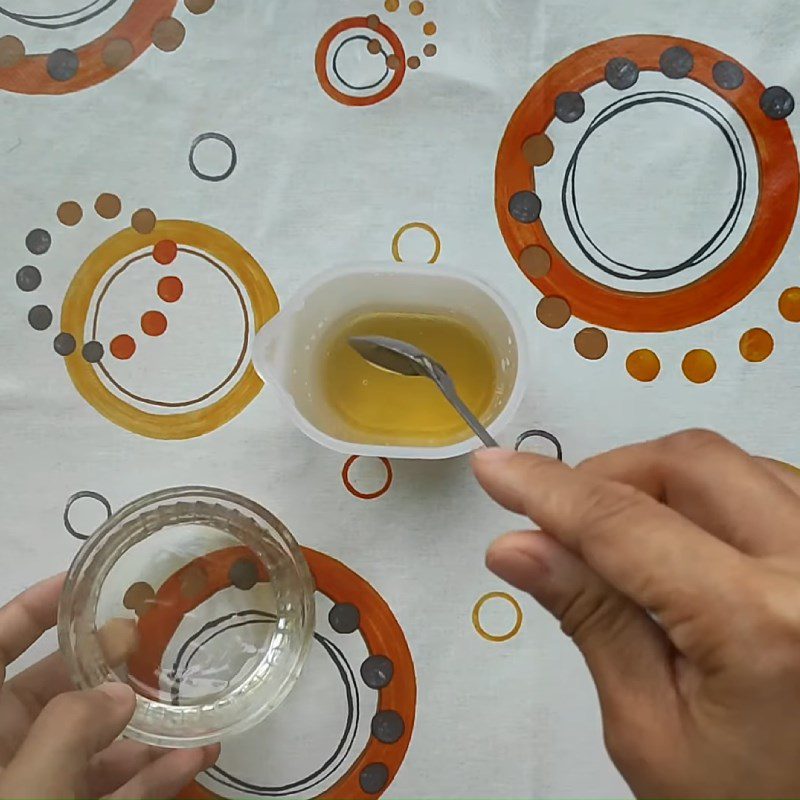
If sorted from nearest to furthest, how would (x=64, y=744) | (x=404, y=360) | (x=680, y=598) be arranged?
(x=680, y=598) < (x=64, y=744) < (x=404, y=360)

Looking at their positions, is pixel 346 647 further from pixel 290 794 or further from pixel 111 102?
pixel 111 102

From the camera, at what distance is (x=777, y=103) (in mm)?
638

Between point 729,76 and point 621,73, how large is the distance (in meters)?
0.08

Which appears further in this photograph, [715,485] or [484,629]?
[484,629]

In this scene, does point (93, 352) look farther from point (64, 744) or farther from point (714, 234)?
point (714, 234)

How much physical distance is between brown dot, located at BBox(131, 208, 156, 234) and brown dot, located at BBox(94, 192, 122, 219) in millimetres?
14

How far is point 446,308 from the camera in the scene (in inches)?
24.6

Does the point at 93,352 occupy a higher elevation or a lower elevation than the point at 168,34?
lower

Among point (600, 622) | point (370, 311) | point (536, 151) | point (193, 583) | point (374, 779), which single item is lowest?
point (374, 779)

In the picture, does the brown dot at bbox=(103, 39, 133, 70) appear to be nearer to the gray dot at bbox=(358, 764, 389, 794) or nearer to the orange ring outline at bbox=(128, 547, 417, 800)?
the orange ring outline at bbox=(128, 547, 417, 800)

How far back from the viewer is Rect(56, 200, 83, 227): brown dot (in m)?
0.67

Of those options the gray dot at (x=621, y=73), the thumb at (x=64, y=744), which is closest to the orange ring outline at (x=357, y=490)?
the thumb at (x=64, y=744)

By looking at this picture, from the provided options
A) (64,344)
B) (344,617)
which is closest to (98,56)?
(64,344)

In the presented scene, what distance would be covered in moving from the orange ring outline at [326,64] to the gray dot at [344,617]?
1.19 ft
